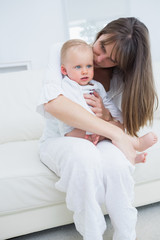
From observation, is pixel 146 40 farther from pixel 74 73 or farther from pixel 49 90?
pixel 49 90

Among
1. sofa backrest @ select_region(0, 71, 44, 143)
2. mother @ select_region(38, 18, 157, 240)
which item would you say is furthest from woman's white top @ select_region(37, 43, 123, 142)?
sofa backrest @ select_region(0, 71, 44, 143)

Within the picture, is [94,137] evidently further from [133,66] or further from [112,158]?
[133,66]

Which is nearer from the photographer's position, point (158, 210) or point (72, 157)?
point (72, 157)

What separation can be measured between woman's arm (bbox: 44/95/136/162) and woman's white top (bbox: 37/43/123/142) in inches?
1.4

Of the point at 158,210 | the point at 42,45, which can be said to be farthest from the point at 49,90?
the point at 42,45

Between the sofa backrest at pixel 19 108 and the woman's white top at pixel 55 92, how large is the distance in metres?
0.41

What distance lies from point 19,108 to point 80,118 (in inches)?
29.3

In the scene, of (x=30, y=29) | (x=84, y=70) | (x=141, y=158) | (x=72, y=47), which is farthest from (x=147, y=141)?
(x=30, y=29)

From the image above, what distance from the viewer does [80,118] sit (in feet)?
3.31

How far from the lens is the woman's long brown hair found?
107cm

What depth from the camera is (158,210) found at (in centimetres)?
137

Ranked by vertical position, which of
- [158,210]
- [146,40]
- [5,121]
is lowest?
[158,210]

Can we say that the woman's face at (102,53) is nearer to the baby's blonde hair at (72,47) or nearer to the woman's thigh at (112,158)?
the baby's blonde hair at (72,47)

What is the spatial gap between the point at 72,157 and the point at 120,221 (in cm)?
30
